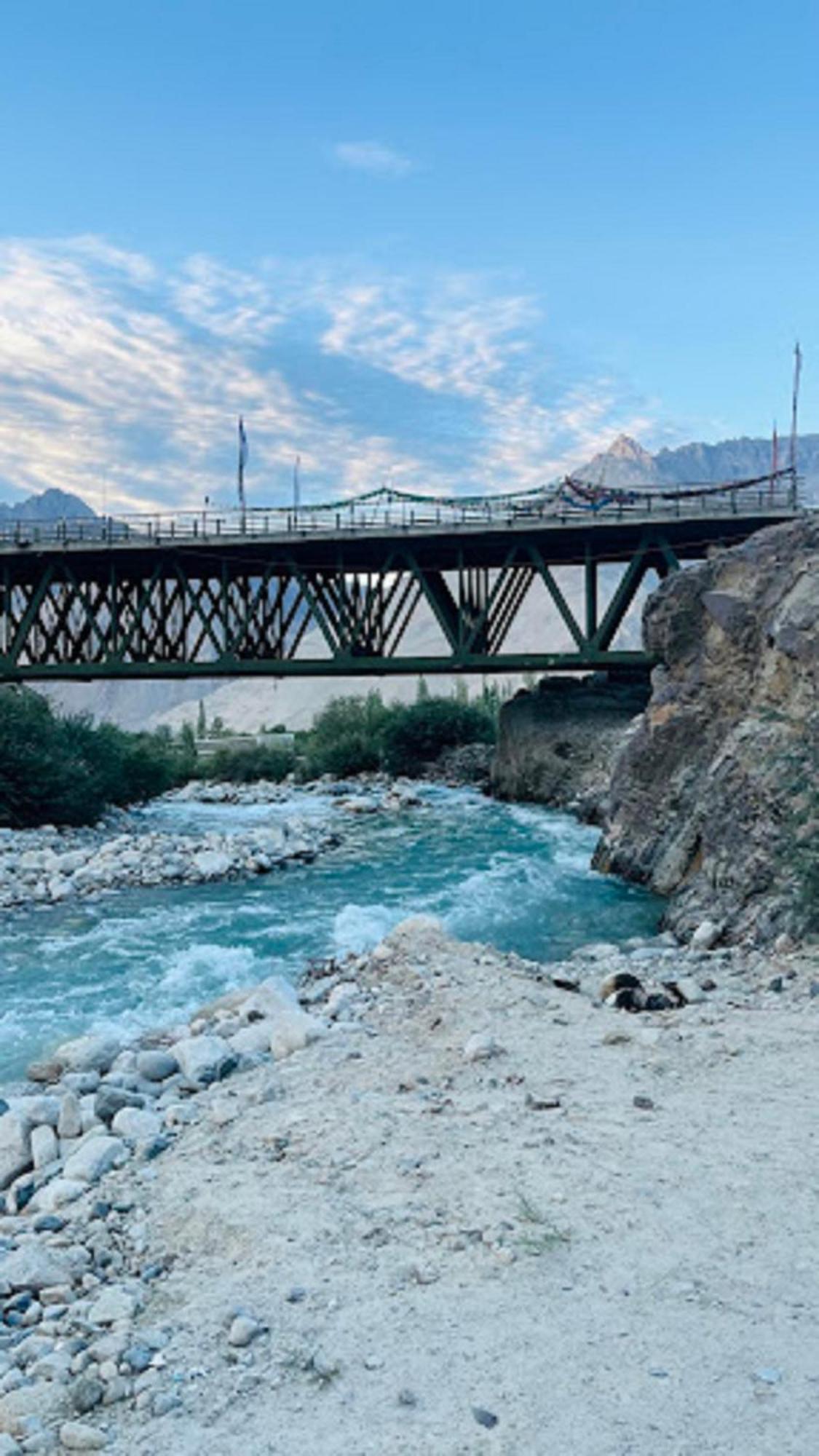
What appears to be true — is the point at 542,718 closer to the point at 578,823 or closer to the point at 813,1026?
the point at 578,823

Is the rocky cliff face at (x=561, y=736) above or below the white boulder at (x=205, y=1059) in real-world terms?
above

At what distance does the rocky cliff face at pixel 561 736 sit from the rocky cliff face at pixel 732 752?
10489mm

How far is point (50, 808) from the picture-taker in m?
25.6

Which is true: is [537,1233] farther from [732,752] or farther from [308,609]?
[308,609]

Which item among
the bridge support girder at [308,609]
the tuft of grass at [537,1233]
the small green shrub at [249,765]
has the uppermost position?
the bridge support girder at [308,609]

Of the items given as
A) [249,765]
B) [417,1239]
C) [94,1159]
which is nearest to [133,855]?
[94,1159]

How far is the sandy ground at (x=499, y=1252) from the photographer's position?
3789mm

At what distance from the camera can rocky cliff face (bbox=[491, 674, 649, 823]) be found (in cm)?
3161

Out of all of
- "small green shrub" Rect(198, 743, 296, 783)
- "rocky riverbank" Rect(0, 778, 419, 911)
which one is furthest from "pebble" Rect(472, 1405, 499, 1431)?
"small green shrub" Rect(198, 743, 296, 783)

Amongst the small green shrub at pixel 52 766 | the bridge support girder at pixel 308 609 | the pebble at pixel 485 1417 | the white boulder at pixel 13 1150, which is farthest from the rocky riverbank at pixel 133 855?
the pebble at pixel 485 1417

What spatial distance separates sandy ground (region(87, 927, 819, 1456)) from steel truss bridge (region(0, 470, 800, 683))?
23.6 meters

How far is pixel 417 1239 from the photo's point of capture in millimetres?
5074

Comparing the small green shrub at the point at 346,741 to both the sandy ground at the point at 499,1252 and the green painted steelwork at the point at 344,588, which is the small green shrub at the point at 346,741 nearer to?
the green painted steelwork at the point at 344,588

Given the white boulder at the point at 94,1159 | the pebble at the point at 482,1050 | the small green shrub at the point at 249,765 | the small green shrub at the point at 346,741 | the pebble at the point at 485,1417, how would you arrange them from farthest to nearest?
the small green shrub at the point at 249,765 → the small green shrub at the point at 346,741 → the pebble at the point at 482,1050 → the white boulder at the point at 94,1159 → the pebble at the point at 485,1417
